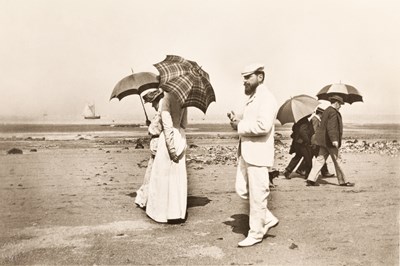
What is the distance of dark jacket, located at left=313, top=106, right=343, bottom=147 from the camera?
28.1 ft

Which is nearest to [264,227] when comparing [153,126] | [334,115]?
[153,126]

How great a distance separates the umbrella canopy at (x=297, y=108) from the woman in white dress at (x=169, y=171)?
4.12 metres

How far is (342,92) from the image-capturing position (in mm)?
9250

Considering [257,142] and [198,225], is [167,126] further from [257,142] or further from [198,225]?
[257,142]

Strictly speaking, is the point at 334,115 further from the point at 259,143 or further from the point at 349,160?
the point at 349,160

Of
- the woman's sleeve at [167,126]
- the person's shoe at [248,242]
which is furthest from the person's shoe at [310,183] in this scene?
the person's shoe at [248,242]

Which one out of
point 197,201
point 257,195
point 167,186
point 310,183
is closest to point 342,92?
point 310,183

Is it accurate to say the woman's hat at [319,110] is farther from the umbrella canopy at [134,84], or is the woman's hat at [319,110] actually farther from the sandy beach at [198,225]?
the umbrella canopy at [134,84]

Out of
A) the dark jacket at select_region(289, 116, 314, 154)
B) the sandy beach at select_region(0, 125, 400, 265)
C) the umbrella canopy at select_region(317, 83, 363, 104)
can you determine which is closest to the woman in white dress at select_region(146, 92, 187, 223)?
the sandy beach at select_region(0, 125, 400, 265)

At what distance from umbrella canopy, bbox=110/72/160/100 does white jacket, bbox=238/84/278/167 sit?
2.99m

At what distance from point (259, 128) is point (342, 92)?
515 centimetres

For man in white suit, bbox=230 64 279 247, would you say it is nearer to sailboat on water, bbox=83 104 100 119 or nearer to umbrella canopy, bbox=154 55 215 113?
umbrella canopy, bbox=154 55 215 113

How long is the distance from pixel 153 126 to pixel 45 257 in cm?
256

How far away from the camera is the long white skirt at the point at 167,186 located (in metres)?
6.02
